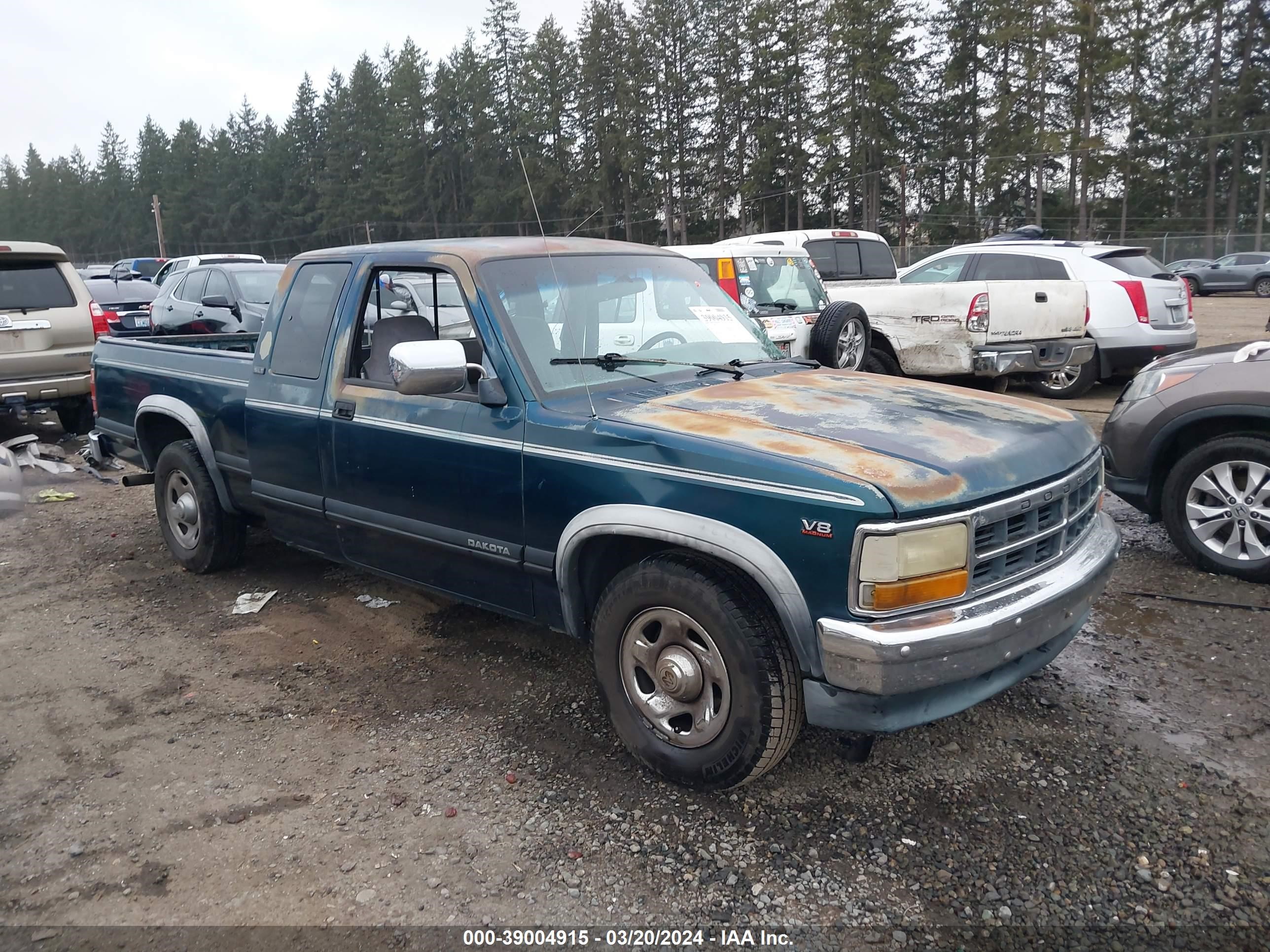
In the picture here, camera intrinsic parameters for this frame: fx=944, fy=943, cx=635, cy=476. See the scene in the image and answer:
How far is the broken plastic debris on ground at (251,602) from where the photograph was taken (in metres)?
5.18

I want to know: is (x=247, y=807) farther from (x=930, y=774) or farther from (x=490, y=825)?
(x=930, y=774)

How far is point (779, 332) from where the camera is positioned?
8680 millimetres

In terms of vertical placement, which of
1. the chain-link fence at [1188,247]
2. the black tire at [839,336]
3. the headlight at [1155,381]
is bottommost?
the headlight at [1155,381]

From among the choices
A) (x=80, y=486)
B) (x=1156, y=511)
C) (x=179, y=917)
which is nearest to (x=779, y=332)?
(x=1156, y=511)

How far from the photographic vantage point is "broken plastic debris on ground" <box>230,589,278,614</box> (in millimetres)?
5180

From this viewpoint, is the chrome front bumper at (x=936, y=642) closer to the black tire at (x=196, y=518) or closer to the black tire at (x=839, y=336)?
the black tire at (x=196, y=518)

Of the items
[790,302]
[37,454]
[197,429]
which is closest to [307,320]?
[197,429]

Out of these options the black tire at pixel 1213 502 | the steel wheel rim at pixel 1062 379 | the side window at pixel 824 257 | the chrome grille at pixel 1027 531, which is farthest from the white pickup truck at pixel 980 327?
the chrome grille at pixel 1027 531

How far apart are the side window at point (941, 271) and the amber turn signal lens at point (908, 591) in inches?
384

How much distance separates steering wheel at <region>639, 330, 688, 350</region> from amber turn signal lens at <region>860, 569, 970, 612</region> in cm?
169

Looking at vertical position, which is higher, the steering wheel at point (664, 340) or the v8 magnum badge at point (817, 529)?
the steering wheel at point (664, 340)

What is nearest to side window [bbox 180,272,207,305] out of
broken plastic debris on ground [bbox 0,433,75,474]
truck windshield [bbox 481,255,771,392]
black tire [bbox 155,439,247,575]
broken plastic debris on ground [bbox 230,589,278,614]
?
broken plastic debris on ground [bbox 0,433,75,474]

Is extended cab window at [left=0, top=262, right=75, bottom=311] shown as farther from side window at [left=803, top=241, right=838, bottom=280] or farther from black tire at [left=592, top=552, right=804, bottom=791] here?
side window at [left=803, top=241, right=838, bottom=280]

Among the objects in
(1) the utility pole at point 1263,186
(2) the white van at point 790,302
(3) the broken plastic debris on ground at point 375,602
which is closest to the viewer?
(3) the broken plastic debris on ground at point 375,602
